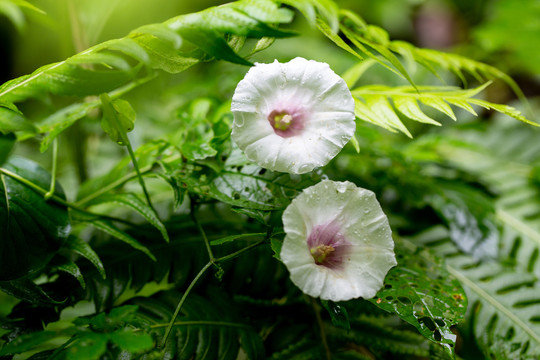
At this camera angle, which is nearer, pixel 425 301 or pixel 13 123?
pixel 13 123

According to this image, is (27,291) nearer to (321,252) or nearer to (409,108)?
(321,252)

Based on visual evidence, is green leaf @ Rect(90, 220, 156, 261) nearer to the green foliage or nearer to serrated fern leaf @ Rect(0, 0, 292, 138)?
the green foliage

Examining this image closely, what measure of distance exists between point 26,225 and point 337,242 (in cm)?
52

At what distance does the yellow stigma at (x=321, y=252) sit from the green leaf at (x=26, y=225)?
0.44 metres

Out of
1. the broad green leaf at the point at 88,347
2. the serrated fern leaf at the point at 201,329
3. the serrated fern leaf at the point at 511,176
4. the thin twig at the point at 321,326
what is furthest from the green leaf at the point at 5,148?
the serrated fern leaf at the point at 511,176

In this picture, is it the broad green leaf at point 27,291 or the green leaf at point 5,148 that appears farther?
the broad green leaf at point 27,291

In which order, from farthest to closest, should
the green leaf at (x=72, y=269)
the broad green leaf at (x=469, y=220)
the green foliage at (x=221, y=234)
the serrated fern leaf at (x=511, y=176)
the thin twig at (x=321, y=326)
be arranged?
the serrated fern leaf at (x=511, y=176) → the broad green leaf at (x=469, y=220) → the thin twig at (x=321, y=326) → the green leaf at (x=72, y=269) → the green foliage at (x=221, y=234)

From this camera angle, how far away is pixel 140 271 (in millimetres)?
862

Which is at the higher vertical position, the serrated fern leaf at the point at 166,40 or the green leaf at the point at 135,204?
the serrated fern leaf at the point at 166,40

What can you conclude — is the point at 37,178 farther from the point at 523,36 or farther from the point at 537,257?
the point at 523,36

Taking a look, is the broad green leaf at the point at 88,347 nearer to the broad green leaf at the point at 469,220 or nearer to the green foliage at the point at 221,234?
the green foliage at the point at 221,234

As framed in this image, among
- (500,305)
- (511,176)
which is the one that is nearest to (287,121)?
(500,305)

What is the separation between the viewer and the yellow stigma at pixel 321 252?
0.65m

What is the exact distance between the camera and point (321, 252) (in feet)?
2.14
